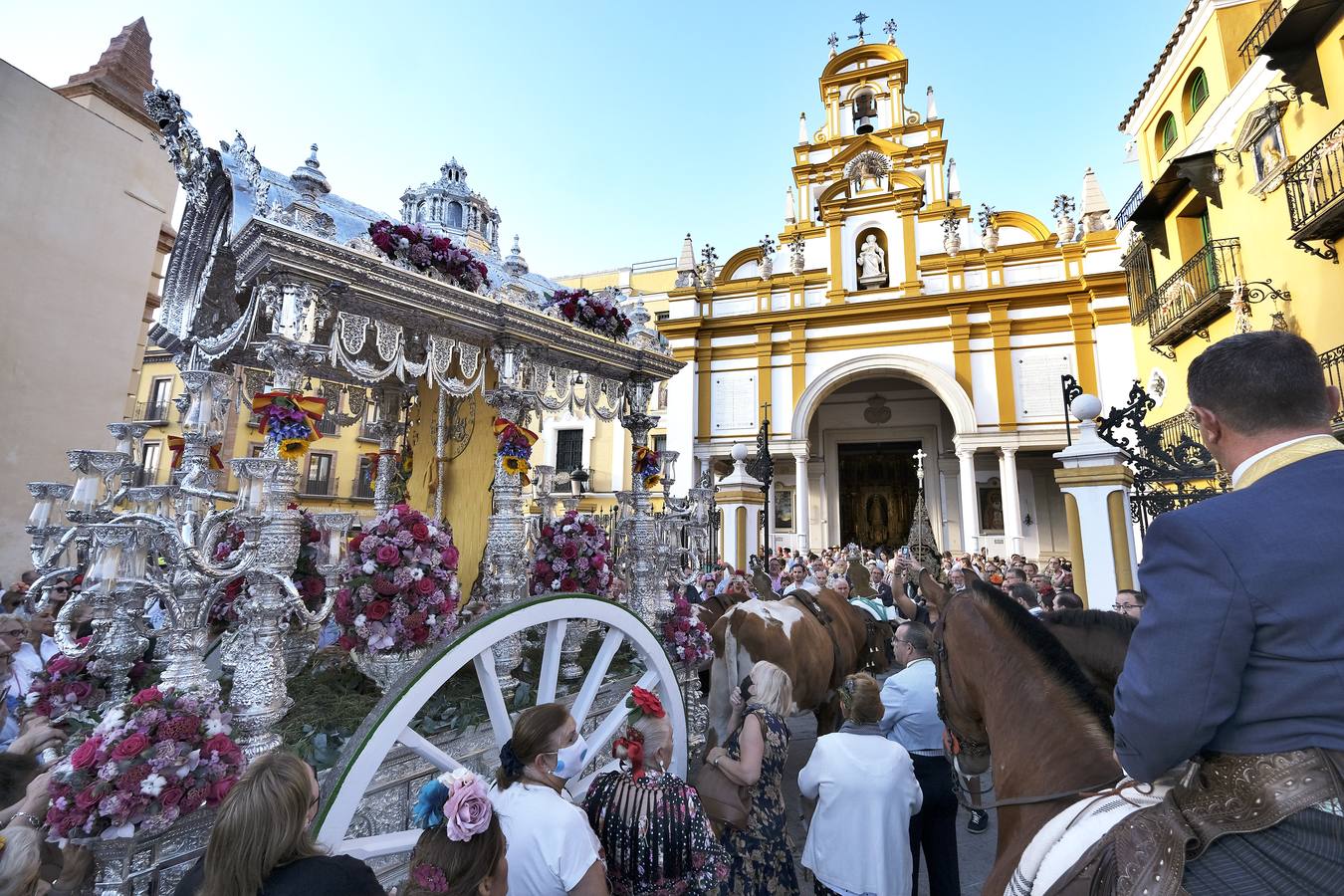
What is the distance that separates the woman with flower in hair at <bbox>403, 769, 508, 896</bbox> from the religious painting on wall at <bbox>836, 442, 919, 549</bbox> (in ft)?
71.6

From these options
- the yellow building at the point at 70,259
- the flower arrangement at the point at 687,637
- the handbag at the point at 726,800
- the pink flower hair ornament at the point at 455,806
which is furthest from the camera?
the yellow building at the point at 70,259

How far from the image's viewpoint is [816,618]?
6.00 metres

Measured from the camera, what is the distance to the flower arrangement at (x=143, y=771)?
2.05 meters

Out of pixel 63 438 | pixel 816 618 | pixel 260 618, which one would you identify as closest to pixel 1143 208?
pixel 816 618

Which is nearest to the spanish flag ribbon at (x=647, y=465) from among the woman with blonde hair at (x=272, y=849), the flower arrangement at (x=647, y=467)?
the flower arrangement at (x=647, y=467)

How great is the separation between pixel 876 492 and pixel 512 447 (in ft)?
66.5

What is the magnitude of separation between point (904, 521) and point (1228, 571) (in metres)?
22.2

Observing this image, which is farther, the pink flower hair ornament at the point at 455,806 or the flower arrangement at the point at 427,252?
the flower arrangement at the point at 427,252

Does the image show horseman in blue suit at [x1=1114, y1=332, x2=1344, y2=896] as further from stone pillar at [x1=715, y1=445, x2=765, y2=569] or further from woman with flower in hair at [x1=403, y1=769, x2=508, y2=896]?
stone pillar at [x1=715, y1=445, x2=765, y2=569]

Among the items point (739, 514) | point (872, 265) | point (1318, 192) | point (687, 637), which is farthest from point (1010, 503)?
point (687, 637)

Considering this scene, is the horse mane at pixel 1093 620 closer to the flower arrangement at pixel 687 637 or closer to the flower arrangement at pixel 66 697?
the flower arrangement at pixel 687 637

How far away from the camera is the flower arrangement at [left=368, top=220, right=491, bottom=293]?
4355 millimetres

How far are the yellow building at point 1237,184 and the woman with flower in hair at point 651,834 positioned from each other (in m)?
11.5

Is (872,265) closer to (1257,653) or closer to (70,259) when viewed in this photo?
(70,259)
